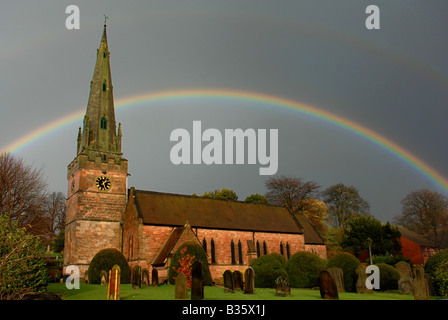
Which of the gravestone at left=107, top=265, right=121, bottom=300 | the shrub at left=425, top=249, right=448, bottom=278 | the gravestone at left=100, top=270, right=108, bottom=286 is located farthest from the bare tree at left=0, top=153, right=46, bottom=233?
the shrub at left=425, top=249, right=448, bottom=278

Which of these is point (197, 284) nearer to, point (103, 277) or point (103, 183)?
point (103, 277)

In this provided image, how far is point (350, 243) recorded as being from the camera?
46.2 m

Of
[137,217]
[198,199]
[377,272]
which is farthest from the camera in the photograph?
[198,199]

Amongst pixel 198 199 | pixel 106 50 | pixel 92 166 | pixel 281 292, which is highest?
pixel 106 50

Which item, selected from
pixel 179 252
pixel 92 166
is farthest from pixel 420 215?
pixel 92 166

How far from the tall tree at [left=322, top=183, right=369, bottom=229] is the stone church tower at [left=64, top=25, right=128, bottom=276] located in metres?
43.8

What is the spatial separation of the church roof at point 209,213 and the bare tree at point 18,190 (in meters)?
11.8

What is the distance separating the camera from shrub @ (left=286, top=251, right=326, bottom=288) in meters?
26.7

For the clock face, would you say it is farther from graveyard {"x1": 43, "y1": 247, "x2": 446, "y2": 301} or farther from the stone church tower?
graveyard {"x1": 43, "y1": 247, "x2": 446, "y2": 301}

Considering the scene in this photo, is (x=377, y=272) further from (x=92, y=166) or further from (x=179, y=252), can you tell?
(x=92, y=166)

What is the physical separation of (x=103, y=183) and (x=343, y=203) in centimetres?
4754

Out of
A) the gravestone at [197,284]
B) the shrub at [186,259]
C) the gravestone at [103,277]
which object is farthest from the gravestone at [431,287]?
the gravestone at [103,277]
